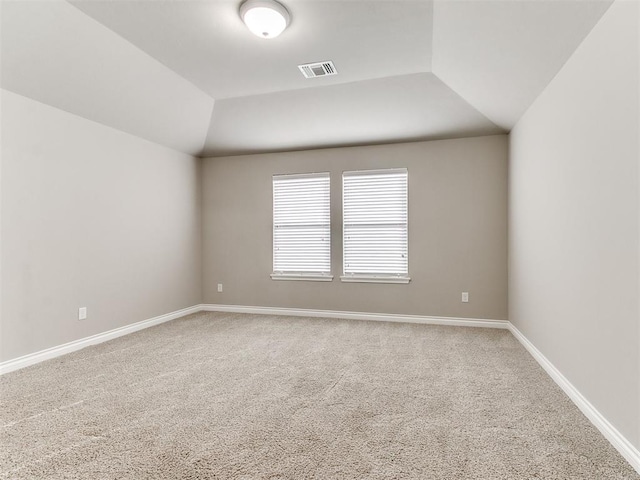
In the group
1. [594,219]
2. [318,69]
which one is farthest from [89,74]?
[594,219]

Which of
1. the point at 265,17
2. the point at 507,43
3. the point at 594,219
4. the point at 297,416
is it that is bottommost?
the point at 297,416

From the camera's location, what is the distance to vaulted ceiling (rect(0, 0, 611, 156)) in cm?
258

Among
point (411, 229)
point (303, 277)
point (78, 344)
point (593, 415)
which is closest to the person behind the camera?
point (593, 415)

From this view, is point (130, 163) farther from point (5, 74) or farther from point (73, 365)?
point (73, 365)

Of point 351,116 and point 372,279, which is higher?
point 351,116

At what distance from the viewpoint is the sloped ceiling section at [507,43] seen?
2.29 metres

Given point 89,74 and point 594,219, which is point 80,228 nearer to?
point 89,74

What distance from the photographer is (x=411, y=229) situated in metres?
4.97

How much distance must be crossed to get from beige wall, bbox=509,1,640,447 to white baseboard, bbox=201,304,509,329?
1.20 meters

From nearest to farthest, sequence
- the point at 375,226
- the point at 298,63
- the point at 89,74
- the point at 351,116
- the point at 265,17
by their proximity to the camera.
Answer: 1. the point at 265,17
2. the point at 89,74
3. the point at 298,63
4. the point at 351,116
5. the point at 375,226

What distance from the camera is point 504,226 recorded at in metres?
4.65

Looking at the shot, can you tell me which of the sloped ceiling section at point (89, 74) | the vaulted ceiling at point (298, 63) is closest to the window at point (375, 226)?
the vaulted ceiling at point (298, 63)

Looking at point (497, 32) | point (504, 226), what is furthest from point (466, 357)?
point (497, 32)

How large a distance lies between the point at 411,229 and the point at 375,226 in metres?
0.49
